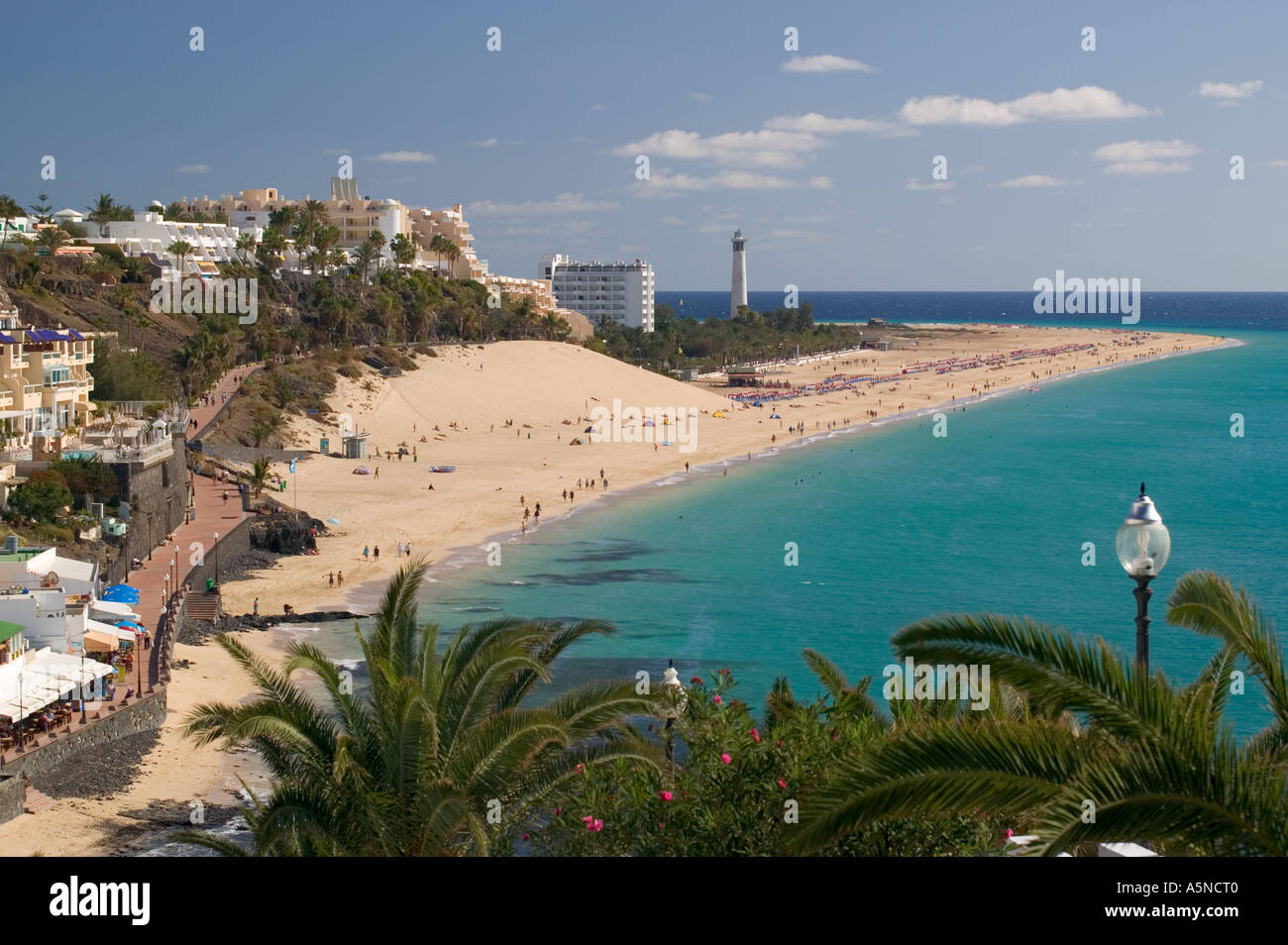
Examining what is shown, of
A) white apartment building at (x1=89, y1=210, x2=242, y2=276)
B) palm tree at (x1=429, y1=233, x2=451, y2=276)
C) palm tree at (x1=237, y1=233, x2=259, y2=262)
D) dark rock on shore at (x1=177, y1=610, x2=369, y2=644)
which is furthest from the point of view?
palm tree at (x1=429, y1=233, x2=451, y2=276)

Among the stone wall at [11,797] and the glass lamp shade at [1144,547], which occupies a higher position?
the glass lamp shade at [1144,547]

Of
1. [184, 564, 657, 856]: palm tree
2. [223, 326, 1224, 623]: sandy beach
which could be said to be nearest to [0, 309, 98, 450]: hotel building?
[223, 326, 1224, 623]: sandy beach

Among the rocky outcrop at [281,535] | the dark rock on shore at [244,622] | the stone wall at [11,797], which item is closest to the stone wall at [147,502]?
the rocky outcrop at [281,535]

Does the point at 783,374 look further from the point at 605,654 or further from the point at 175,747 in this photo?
the point at 175,747

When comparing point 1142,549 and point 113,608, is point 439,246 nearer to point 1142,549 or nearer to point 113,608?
point 113,608

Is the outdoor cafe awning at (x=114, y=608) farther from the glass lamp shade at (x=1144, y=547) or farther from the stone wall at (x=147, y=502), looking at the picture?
the glass lamp shade at (x=1144, y=547)

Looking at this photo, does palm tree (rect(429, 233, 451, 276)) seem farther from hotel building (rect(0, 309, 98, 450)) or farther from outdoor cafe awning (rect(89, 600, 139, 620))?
outdoor cafe awning (rect(89, 600, 139, 620))
